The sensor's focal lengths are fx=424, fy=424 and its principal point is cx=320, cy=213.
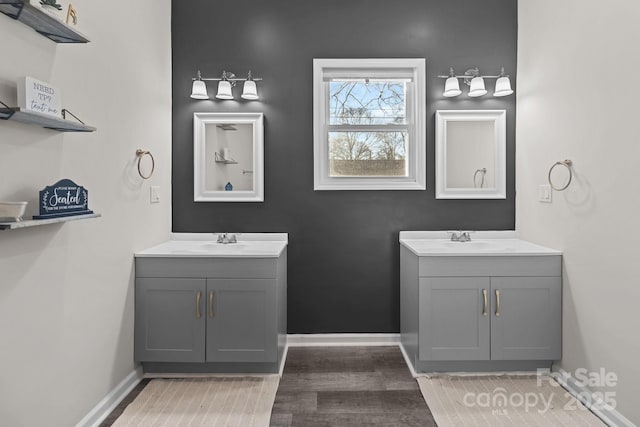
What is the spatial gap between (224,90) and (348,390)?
225 centimetres

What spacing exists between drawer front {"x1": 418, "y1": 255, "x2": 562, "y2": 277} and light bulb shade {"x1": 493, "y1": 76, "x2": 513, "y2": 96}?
1262mm

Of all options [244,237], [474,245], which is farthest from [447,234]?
[244,237]

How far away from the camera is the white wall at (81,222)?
1.64m

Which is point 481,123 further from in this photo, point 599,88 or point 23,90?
point 23,90

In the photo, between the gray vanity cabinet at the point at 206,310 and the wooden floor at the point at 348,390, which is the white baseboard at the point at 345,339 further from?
the gray vanity cabinet at the point at 206,310

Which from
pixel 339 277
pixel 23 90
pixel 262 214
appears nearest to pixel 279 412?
pixel 339 277

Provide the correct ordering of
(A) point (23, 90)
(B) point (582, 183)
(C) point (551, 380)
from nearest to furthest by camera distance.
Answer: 1. (A) point (23, 90)
2. (B) point (582, 183)
3. (C) point (551, 380)

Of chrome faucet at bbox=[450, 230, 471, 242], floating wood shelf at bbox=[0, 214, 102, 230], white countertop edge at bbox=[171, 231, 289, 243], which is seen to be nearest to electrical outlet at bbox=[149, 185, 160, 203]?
white countertop edge at bbox=[171, 231, 289, 243]

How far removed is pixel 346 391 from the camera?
2562 mm

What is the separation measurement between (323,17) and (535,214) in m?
2.15

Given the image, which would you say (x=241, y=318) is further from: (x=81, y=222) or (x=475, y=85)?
(x=475, y=85)

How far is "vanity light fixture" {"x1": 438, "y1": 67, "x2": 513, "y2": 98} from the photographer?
3.13 meters

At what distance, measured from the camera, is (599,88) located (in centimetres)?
228

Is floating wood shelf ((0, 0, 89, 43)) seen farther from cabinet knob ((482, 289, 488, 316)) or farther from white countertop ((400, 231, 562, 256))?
→ cabinet knob ((482, 289, 488, 316))
